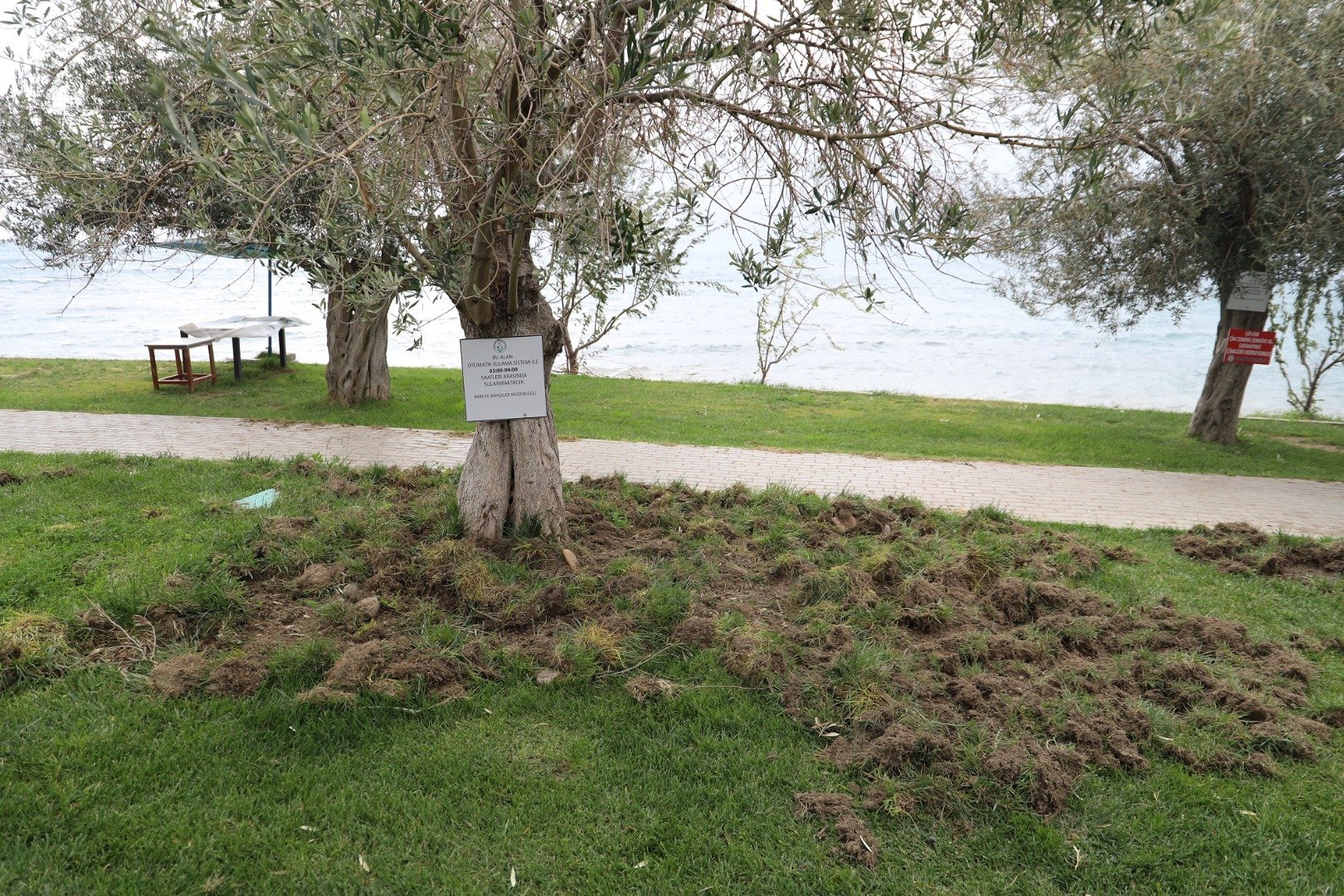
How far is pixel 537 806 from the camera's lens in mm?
3605

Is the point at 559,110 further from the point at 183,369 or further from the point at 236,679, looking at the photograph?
the point at 183,369

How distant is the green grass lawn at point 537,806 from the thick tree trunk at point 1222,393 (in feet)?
26.2

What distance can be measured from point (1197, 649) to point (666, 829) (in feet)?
11.3

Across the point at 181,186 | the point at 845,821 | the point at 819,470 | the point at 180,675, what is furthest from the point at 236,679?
the point at 819,470

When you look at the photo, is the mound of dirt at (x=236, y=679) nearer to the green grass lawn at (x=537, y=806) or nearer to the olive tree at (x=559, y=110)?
the green grass lawn at (x=537, y=806)

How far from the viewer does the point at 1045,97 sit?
22.8ft

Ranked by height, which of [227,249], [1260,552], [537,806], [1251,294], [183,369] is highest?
[1251,294]

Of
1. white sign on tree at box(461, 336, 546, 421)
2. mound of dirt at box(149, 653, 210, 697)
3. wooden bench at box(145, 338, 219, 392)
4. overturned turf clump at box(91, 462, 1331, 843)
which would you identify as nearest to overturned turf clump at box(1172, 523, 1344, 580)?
overturned turf clump at box(91, 462, 1331, 843)

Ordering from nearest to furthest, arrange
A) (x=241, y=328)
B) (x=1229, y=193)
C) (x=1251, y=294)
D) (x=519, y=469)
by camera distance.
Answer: (x=519, y=469) < (x=1229, y=193) < (x=1251, y=294) < (x=241, y=328)

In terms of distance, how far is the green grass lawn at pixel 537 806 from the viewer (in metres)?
3.25

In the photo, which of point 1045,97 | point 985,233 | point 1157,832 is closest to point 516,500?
point 985,233

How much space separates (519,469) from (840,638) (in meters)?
2.58

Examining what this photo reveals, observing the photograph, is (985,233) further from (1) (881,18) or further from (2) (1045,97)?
(2) (1045,97)

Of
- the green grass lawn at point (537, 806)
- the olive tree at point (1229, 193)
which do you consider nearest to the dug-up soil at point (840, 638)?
the green grass lawn at point (537, 806)
